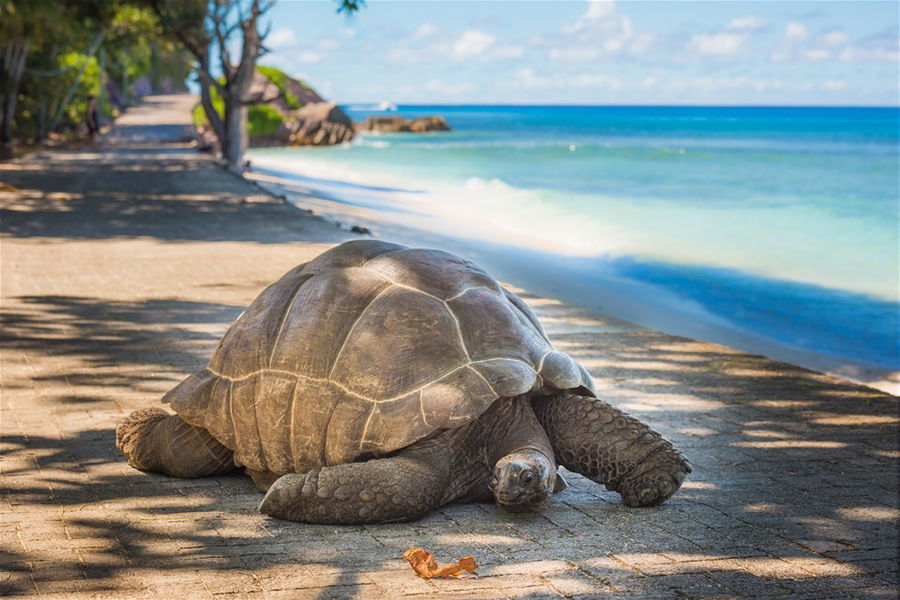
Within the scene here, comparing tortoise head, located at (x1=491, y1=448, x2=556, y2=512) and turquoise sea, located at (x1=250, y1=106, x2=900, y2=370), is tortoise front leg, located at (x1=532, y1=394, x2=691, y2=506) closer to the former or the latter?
tortoise head, located at (x1=491, y1=448, x2=556, y2=512)

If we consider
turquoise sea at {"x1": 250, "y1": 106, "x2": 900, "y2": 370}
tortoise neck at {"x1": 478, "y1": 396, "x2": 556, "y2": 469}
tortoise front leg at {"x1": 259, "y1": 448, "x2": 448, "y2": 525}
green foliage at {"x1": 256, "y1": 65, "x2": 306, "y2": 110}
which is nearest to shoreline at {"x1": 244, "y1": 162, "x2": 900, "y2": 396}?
turquoise sea at {"x1": 250, "y1": 106, "x2": 900, "y2": 370}

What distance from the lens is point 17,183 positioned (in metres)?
24.9

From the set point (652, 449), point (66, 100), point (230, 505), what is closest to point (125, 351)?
point (230, 505)

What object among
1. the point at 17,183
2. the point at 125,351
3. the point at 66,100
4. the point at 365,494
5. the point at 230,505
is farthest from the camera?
the point at 66,100

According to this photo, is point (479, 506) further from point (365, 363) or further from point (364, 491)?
point (365, 363)

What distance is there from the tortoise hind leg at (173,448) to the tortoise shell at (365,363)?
0.45ft

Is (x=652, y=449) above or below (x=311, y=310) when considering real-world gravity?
below

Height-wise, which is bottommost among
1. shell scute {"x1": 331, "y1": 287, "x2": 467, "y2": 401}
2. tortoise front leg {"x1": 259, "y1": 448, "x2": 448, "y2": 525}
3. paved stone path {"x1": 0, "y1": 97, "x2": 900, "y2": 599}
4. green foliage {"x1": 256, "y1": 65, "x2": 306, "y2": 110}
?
paved stone path {"x1": 0, "y1": 97, "x2": 900, "y2": 599}

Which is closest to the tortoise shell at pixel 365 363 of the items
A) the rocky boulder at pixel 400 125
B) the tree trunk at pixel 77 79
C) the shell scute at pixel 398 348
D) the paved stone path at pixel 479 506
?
the shell scute at pixel 398 348

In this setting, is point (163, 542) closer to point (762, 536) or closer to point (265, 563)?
point (265, 563)

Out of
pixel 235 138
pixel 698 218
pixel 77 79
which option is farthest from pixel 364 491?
pixel 77 79

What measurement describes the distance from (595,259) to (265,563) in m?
17.1

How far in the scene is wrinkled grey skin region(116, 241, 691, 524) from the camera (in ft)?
16.1

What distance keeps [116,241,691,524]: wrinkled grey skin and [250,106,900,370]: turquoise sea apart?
8001 millimetres
